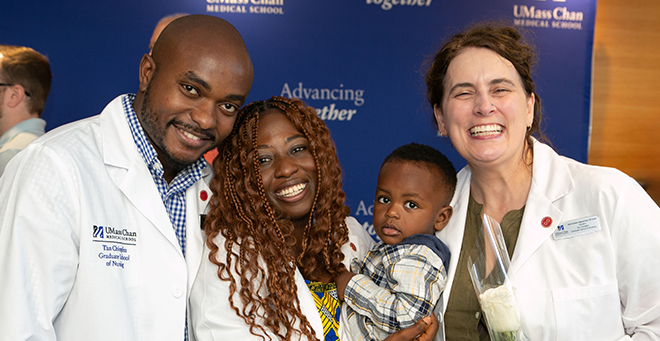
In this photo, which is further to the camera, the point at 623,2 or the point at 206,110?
the point at 623,2

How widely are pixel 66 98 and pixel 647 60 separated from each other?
508cm

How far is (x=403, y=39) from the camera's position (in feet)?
14.5

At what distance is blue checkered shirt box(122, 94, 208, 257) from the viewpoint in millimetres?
2029

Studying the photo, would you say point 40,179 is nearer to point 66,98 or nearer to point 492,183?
point 492,183

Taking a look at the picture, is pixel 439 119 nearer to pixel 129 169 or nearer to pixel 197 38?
pixel 197 38

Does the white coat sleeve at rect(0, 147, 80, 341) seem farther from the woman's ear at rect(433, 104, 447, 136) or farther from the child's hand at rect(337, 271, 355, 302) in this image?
the woman's ear at rect(433, 104, 447, 136)

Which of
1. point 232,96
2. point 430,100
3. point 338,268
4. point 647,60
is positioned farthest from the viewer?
point 647,60

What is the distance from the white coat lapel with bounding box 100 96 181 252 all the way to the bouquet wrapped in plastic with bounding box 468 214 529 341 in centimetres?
112

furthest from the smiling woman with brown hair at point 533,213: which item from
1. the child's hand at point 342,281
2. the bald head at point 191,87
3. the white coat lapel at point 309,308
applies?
the bald head at point 191,87

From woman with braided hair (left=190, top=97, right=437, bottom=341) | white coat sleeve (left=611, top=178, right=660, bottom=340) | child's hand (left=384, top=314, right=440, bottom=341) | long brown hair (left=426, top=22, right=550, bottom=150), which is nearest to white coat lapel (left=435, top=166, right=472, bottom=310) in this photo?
child's hand (left=384, top=314, right=440, bottom=341)

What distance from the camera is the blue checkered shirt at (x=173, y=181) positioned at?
6.66 feet

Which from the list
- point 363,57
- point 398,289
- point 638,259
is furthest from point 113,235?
point 363,57

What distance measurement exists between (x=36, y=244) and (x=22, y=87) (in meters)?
2.86

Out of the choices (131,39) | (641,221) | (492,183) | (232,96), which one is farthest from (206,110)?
(131,39)
